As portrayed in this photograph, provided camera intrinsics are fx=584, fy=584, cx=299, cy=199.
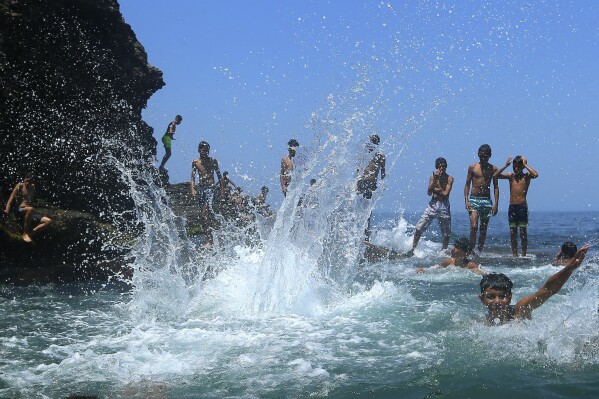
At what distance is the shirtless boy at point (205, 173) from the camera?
14000 millimetres

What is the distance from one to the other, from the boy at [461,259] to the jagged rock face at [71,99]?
6481 millimetres

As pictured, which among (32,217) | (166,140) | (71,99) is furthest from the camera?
(166,140)

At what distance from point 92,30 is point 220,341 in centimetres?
1159

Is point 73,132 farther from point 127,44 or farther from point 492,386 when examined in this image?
point 492,386

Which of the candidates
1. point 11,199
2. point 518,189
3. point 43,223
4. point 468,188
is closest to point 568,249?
point 518,189

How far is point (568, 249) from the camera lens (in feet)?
34.4

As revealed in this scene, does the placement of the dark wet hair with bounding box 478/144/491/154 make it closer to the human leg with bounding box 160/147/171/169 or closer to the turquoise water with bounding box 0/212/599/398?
the turquoise water with bounding box 0/212/599/398

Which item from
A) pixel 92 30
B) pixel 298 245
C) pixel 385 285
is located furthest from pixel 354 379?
pixel 92 30

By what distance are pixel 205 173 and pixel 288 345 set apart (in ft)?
29.4

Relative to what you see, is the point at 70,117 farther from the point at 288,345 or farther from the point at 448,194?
the point at 288,345

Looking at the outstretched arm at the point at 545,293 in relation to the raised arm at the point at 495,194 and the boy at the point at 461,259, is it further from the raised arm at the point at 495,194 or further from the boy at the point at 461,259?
the raised arm at the point at 495,194

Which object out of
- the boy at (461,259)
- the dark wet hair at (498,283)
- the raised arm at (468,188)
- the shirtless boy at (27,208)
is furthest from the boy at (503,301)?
the shirtless boy at (27,208)

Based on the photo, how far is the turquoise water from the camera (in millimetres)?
4309

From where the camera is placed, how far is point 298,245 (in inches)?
311
